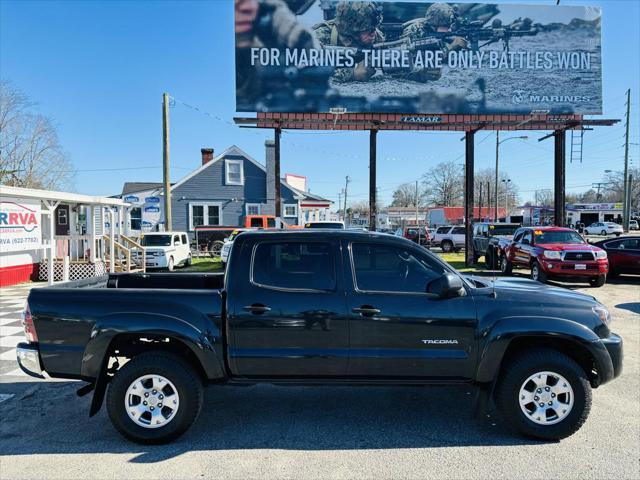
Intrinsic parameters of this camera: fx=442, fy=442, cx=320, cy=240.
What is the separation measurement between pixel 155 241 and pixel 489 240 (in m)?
13.8

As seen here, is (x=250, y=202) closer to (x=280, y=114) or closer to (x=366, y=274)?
(x=280, y=114)

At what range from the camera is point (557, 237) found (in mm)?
13570

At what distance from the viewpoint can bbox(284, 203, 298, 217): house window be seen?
30.3 meters

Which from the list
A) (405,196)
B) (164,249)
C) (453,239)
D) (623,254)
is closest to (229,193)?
(164,249)

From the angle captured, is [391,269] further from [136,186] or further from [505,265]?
[136,186]

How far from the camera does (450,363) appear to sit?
12.6ft

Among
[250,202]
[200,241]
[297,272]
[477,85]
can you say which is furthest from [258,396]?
[250,202]

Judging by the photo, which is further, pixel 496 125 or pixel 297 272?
pixel 496 125

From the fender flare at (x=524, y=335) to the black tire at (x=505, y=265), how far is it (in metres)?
12.4

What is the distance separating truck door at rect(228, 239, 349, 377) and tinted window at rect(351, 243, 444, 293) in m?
0.26

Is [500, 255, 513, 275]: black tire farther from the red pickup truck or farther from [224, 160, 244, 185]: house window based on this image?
[224, 160, 244, 185]: house window

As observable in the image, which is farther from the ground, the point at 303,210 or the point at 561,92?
the point at 561,92

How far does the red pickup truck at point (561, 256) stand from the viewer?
40.8 ft

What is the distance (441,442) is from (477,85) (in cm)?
1678
